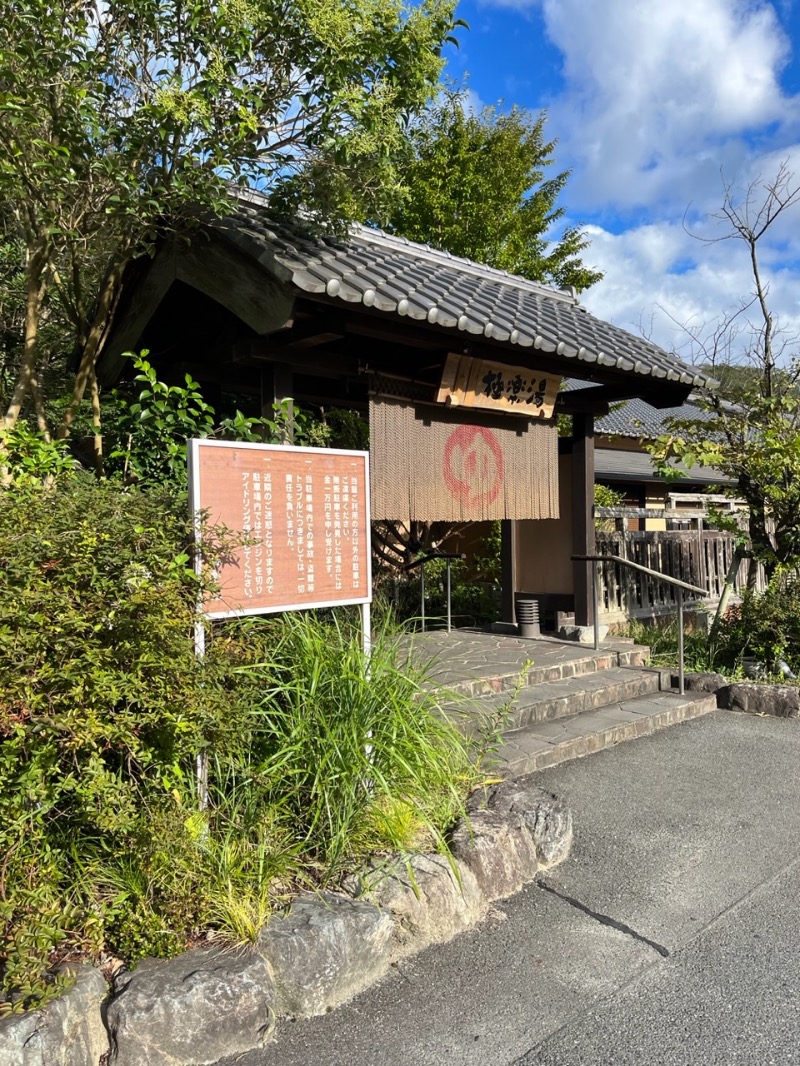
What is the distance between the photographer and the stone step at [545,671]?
245 inches

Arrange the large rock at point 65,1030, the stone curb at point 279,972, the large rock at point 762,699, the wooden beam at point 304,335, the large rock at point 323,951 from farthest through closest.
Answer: the large rock at point 762,699, the wooden beam at point 304,335, the large rock at point 323,951, the stone curb at point 279,972, the large rock at point 65,1030

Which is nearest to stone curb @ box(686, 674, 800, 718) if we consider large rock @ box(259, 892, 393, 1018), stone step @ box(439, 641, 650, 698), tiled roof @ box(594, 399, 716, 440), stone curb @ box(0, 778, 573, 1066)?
stone step @ box(439, 641, 650, 698)

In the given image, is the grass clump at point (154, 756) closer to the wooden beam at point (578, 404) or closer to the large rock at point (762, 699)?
the large rock at point (762, 699)

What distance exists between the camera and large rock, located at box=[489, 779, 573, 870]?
402 cm

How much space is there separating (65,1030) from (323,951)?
0.94 m

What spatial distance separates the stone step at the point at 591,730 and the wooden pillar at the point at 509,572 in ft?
8.95

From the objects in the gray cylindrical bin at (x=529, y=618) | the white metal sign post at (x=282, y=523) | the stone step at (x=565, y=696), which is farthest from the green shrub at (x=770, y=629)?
the white metal sign post at (x=282, y=523)

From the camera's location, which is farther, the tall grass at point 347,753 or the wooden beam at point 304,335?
the wooden beam at point 304,335

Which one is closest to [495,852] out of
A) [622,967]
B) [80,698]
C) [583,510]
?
[622,967]

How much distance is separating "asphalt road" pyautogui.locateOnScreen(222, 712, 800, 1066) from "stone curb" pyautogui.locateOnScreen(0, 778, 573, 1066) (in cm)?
9

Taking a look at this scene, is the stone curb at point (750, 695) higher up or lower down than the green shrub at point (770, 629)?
lower down

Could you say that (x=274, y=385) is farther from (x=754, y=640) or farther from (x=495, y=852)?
(x=754, y=640)

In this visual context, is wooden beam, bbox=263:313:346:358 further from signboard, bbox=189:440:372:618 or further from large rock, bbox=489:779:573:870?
large rock, bbox=489:779:573:870

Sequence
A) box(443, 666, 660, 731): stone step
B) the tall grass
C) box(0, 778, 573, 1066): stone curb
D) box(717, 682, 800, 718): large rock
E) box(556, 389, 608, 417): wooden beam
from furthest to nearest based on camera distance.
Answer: box(556, 389, 608, 417): wooden beam → box(717, 682, 800, 718): large rock → box(443, 666, 660, 731): stone step → the tall grass → box(0, 778, 573, 1066): stone curb
